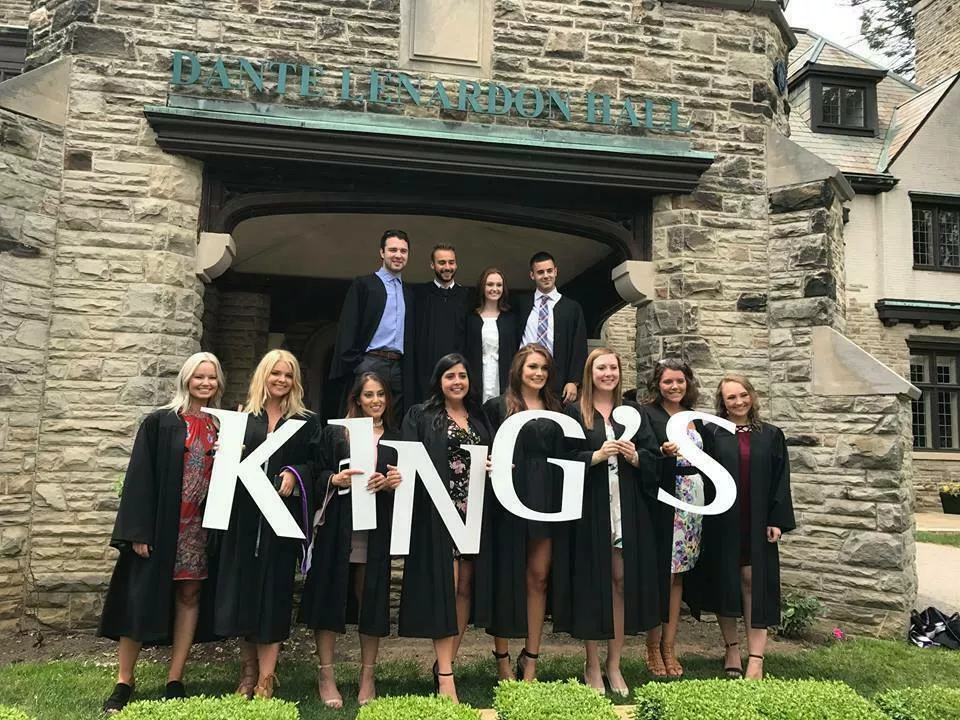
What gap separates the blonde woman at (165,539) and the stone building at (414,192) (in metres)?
2.16

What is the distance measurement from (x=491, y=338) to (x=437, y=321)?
47 centimetres

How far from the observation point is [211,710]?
2.74 meters

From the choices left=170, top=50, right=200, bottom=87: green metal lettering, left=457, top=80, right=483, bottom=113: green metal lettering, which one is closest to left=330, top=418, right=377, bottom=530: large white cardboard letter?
left=457, top=80, right=483, bottom=113: green metal lettering

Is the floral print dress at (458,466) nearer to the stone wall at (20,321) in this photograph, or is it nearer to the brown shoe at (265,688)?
the brown shoe at (265,688)

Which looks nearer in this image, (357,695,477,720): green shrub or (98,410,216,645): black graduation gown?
(357,695,477,720): green shrub

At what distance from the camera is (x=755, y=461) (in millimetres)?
4520

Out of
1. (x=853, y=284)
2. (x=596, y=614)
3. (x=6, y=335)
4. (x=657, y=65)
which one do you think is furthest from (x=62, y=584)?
(x=853, y=284)

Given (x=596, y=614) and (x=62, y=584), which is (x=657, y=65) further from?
(x=62, y=584)

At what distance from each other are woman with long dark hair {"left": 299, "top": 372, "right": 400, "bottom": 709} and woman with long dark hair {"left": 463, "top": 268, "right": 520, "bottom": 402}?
147 centimetres

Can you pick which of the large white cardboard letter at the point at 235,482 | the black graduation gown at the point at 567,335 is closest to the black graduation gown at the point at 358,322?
the black graduation gown at the point at 567,335

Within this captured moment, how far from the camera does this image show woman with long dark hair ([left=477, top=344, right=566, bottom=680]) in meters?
3.94

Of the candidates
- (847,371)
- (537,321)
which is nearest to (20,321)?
(537,321)

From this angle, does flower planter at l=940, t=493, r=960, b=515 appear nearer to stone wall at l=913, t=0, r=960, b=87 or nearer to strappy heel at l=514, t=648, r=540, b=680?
stone wall at l=913, t=0, r=960, b=87

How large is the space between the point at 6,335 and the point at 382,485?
11.8 feet
